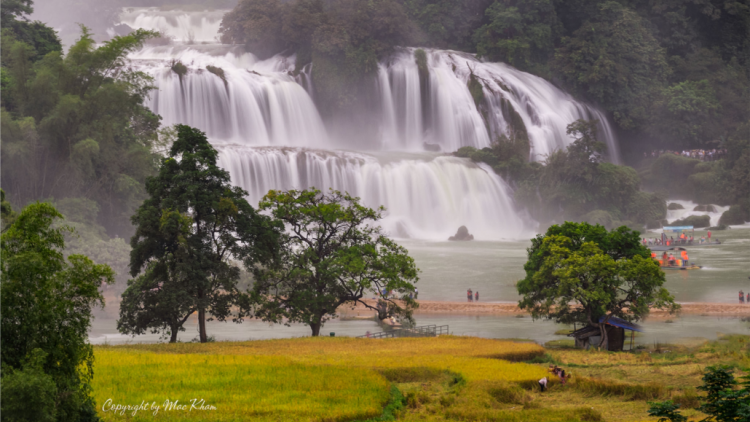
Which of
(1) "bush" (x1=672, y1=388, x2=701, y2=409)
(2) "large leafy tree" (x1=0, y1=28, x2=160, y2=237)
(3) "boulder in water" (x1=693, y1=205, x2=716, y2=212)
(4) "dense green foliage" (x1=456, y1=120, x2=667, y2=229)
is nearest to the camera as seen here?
(1) "bush" (x1=672, y1=388, x2=701, y2=409)

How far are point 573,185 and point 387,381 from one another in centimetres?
6426

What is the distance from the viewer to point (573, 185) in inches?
3177

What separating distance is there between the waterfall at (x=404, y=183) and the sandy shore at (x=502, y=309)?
24726mm

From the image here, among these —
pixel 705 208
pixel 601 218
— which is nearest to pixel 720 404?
pixel 601 218

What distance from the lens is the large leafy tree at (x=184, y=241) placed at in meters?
27.0

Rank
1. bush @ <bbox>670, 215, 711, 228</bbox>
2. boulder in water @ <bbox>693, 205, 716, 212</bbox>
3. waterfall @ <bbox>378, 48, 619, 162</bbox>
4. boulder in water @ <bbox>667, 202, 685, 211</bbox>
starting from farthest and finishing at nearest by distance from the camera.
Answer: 1. waterfall @ <bbox>378, 48, 619, 162</bbox>
2. boulder in water @ <bbox>667, 202, 685, 211</bbox>
3. boulder in water @ <bbox>693, 205, 716, 212</bbox>
4. bush @ <bbox>670, 215, 711, 228</bbox>

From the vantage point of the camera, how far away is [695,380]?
22.1m

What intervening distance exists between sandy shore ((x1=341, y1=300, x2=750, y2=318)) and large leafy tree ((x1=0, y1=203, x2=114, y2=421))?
32428 mm

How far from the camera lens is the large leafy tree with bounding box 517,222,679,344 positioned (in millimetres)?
31625

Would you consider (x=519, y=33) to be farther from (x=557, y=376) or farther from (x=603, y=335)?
(x=557, y=376)

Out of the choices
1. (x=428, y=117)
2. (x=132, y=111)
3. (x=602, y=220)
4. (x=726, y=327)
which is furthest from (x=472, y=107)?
(x=726, y=327)

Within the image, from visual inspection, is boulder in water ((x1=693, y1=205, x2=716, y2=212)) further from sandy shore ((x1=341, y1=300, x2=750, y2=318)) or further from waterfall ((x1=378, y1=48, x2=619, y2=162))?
sandy shore ((x1=341, y1=300, x2=750, y2=318))

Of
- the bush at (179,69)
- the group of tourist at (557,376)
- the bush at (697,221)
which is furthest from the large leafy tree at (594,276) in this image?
the bush at (179,69)

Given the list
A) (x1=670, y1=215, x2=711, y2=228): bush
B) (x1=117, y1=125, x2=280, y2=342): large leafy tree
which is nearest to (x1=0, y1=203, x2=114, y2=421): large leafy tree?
(x1=117, y1=125, x2=280, y2=342): large leafy tree
